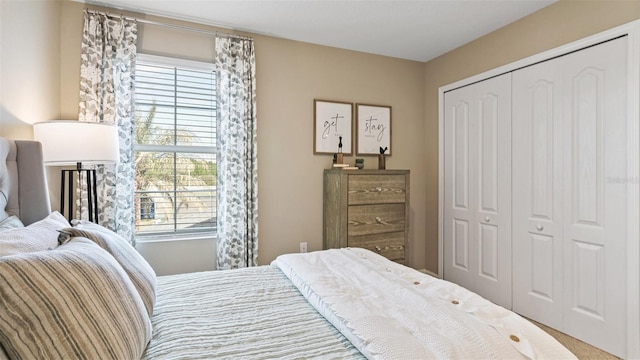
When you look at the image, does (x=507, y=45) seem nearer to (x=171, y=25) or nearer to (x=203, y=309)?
(x=171, y=25)

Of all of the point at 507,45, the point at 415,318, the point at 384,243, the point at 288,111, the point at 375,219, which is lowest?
the point at 384,243

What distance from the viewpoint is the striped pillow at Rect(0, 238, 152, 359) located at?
2.27 feet

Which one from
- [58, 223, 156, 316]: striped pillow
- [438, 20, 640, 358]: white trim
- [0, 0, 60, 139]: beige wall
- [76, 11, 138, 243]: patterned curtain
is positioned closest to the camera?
[58, 223, 156, 316]: striped pillow

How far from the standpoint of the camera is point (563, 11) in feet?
8.29

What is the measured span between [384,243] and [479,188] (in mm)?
1074

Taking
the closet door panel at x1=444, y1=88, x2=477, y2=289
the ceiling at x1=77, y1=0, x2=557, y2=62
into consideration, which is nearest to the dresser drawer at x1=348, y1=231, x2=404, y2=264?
the closet door panel at x1=444, y1=88, x2=477, y2=289

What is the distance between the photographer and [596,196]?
2.32 metres

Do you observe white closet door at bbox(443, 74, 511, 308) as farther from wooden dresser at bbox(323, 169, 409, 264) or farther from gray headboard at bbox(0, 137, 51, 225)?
gray headboard at bbox(0, 137, 51, 225)

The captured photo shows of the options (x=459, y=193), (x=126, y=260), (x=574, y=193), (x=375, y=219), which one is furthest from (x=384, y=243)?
(x=126, y=260)

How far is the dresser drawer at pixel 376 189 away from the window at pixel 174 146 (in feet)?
4.31

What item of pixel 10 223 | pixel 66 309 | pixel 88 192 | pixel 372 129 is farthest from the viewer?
pixel 372 129

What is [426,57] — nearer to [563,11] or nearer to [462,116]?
[462,116]

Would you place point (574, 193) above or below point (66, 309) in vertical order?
above

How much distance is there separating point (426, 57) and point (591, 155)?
6.65ft
